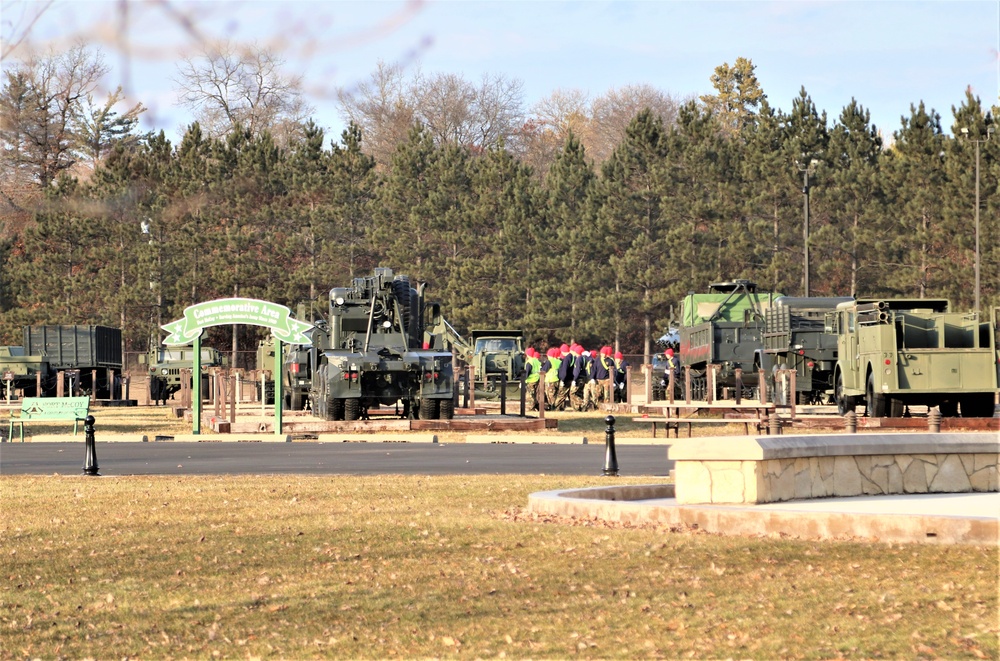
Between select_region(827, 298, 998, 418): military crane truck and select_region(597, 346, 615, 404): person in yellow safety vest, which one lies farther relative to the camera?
select_region(597, 346, 615, 404): person in yellow safety vest

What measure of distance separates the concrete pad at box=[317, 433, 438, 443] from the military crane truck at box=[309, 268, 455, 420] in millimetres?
2117

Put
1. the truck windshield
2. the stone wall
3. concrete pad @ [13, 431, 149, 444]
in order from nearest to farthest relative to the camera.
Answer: the stone wall → concrete pad @ [13, 431, 149, 444] → the truck windshield

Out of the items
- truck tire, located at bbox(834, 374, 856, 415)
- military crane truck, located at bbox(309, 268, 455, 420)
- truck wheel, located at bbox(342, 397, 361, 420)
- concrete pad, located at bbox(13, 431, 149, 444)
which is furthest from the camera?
truck tire, located at bbox(834, 374, 856, 415)

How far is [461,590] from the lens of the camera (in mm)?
10250

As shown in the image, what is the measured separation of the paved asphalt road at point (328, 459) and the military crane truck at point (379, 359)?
4343 mm

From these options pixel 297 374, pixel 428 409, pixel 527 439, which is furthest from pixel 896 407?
pixel 297 374

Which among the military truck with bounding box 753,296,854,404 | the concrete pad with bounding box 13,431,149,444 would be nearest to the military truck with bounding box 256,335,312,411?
the concrete pad with bounding box 13,431,149,444

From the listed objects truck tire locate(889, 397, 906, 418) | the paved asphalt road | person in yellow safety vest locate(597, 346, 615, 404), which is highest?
person in yellow safety vest locate(597, 346, 615, 404)

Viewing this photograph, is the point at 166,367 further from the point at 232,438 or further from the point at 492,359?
the point at 232,438

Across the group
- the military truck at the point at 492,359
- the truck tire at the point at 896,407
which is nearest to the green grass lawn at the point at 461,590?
Result: the truck tire at the point at 896,407

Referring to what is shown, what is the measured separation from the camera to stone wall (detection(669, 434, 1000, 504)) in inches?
536

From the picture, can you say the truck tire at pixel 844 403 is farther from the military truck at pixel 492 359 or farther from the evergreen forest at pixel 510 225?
the evergreen forest at pixel 510 225

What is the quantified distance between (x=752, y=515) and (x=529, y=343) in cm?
5849

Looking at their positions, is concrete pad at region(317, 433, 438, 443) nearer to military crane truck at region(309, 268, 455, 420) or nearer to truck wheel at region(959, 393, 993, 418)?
military crane truck at region(309, 268, 455, 420)
